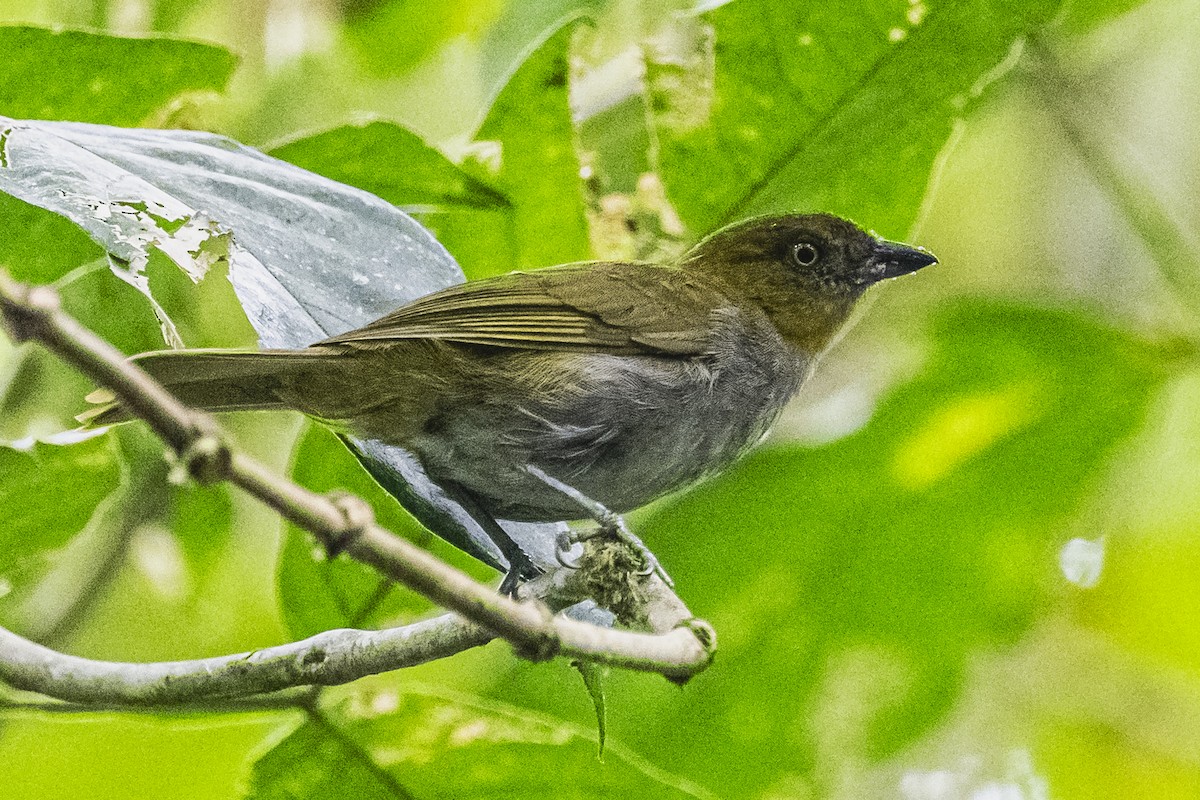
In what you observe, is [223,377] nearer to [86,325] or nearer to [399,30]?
[86,325]

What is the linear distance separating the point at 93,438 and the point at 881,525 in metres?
1.65

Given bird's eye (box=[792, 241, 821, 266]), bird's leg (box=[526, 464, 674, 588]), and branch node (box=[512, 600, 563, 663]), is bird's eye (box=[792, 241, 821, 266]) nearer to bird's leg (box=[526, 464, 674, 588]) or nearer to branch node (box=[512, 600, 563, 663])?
bird's leg (box=[526, 464, 674, 588])

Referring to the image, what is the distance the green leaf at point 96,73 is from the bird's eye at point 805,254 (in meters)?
1.34

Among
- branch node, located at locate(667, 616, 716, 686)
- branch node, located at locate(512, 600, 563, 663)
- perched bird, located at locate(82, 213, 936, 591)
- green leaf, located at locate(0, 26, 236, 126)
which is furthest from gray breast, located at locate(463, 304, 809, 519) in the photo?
branch node, located at locate(512, 600, 563, 663)

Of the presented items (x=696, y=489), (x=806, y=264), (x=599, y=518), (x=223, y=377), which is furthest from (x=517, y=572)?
(x=806, y=264)

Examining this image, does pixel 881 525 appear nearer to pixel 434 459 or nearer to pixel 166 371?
pixel 434 459

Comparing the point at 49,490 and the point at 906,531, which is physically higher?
the point at 49,490

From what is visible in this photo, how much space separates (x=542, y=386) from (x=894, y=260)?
40.9 inches

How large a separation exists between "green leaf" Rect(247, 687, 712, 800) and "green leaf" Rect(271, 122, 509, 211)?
3.31 feet

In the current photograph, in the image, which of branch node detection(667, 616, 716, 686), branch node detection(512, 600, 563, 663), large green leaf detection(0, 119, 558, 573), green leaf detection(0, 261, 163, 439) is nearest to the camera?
branch node detection(512, 600, 563, 663)

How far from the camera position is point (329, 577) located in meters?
2.52

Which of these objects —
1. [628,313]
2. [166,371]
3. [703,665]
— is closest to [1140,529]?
[628,313]

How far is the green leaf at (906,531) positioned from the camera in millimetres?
2629

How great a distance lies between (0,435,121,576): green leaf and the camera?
2.32 metres
